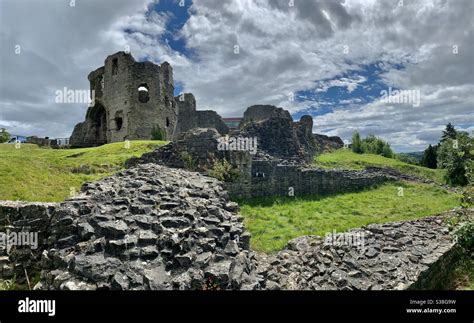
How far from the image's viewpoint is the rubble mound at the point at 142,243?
5.99 metres

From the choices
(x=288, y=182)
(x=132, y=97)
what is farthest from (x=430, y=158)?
(x=132, y=97)

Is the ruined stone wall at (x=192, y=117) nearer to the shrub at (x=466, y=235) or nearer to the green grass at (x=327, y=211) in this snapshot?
the green grass at (x=327, y=211)

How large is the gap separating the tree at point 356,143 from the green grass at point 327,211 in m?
30.9

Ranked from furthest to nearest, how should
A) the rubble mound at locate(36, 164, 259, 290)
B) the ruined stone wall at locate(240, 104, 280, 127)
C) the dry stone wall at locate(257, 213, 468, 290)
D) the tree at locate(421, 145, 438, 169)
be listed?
the tree at locate(421, 145, 438, 169)
the ruined stone wall at locate(240, 104, 280, 127)
the dry stone wall at locate(257, 213, 468, 290)
the rubble mound at locate(36, 164, 259, 290)

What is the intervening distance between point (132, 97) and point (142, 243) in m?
33.6

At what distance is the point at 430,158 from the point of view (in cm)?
5000

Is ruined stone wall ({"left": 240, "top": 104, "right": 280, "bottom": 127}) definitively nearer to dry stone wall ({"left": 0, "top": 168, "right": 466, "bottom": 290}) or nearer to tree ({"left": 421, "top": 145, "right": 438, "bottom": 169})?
tree ({"left": 421, "top": 145, "right": 438, "bottom": 169})

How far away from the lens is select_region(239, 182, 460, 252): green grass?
37.6 ft

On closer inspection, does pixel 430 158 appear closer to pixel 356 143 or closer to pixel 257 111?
pixel 356 143

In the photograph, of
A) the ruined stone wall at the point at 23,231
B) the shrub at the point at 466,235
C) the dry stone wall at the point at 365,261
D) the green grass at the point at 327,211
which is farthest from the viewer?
the green grass at the point at 327,211

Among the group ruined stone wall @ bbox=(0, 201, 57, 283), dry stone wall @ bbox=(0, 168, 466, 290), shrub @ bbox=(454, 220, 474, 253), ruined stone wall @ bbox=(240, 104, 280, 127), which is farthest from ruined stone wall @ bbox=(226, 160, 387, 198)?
ruined stone wall @ bbox=(240, 104, 280, 127)

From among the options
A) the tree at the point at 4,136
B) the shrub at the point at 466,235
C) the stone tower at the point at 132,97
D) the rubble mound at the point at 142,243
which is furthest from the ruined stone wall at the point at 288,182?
the tree at the point at 4,136

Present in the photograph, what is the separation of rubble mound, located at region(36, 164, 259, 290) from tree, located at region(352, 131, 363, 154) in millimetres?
44002

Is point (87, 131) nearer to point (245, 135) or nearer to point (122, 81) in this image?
point (122, 81)
